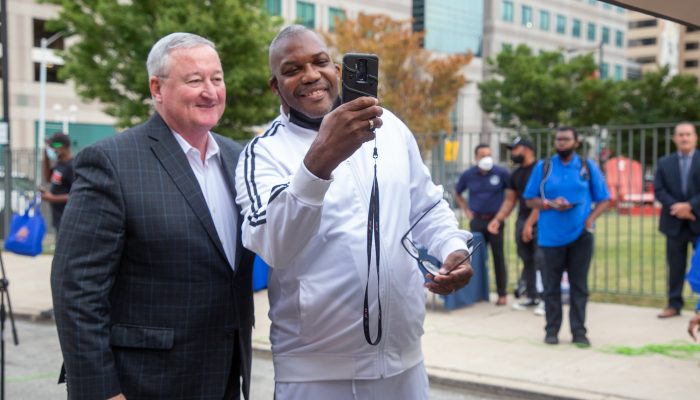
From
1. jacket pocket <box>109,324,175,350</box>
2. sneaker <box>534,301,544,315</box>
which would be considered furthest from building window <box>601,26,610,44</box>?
jacket pocket <box>109,324,175,350</box>

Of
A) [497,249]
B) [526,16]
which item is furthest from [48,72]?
[497,249]

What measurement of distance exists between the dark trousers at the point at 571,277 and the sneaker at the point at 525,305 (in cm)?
207

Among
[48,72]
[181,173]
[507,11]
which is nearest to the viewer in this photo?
[181,173]

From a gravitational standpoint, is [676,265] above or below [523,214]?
below

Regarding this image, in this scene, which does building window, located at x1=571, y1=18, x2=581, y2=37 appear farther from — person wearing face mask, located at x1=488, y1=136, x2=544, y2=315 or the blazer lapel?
the blazer lapel

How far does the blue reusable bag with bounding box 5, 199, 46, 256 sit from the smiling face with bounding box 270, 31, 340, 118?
747 centimetres

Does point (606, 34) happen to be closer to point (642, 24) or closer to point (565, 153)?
point (642, 24)

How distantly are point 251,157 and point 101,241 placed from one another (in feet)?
1.82

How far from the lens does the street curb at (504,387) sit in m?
6.11

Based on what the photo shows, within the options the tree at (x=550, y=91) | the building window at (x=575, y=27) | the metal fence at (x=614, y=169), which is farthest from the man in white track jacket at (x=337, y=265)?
the building window at (x=575, y=27)

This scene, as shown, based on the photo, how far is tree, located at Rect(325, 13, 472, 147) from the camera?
117 ft

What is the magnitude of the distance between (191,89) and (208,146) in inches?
10.4

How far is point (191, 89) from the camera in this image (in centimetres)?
282

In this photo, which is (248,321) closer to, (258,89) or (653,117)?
(258,89)
